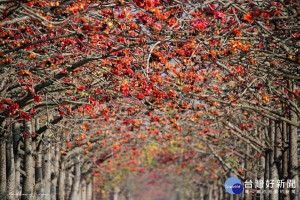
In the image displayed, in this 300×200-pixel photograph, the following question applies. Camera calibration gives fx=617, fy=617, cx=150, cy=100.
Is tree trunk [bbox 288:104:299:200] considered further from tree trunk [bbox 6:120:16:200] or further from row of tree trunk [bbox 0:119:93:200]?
tree trunk [bbox 6:120:16:200]

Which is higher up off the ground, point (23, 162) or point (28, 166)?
point (23, 162)

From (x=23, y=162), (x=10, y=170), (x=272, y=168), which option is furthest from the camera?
(x=272, y=168)

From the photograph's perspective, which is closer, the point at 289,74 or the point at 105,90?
the point at 289,74

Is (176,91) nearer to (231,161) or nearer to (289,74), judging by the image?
(289,74)

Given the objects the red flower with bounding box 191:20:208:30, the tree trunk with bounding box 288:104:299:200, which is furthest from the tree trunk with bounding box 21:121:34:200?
the red flower with bounding box 191:20:208:30

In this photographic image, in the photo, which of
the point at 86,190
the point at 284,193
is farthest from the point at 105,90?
the point at 86,190

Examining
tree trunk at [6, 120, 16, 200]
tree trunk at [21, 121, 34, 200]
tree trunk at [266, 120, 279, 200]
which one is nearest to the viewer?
tree trunk at [6, 120, 16, 200]

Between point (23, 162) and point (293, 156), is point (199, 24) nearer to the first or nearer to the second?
point (293, 156)

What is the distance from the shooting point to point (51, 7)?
Answer: 10742 millimetres

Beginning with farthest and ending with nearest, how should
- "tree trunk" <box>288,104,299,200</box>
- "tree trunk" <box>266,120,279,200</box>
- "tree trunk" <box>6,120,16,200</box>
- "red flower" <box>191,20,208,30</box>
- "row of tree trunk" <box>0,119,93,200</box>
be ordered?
"tree trunk" <box>266,120,279,200</box>
"tree trunk" <box>6,120,16,200</box>
"tree trunk" <box>288,104,299,200</box>
"row of tree trunk" <box>0,119,93,200</box>
"red flower" <box>191,20,208,30</box>

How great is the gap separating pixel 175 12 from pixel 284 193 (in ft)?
26.6

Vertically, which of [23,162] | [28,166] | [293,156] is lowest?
[28,166]

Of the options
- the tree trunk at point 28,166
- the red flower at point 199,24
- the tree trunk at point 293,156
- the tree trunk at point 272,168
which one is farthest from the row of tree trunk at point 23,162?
the tree trunk at point 272,168

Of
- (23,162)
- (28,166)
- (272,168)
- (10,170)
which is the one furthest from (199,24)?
(23,162)
